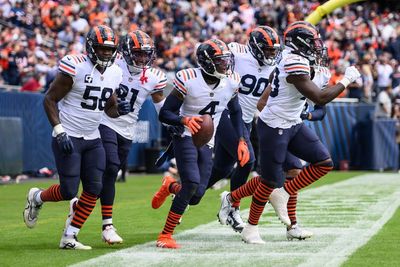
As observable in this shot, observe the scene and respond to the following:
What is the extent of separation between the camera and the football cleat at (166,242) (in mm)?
7469

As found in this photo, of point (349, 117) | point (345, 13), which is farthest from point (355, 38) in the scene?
point (349, 117)

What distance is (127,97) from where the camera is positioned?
8.20m

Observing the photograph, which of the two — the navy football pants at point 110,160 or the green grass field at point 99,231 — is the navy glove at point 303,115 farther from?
the navy football pants at point 110,160

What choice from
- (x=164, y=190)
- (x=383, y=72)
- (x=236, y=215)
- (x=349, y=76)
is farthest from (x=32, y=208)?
(x=383, y=72)

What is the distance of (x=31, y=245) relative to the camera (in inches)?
306

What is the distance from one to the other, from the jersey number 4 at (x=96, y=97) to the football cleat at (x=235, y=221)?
174 cm

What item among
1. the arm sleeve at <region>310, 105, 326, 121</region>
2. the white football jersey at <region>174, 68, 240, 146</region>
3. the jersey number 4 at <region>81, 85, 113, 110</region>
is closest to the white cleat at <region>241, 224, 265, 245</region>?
the white football jersey at <region>174, 68, 240, 146</region>

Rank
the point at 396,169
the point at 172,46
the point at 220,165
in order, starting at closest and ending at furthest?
the point at 220,165 < the point at 396,169 < the point at 172,46

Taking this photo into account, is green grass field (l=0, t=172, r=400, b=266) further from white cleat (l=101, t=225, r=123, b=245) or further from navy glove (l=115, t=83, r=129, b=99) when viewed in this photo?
navy glove (l=115, t=83, r=129, b=99)

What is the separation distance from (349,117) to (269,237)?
13022 millimetres

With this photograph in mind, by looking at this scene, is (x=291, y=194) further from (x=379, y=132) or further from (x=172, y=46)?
(x=172, y=46)

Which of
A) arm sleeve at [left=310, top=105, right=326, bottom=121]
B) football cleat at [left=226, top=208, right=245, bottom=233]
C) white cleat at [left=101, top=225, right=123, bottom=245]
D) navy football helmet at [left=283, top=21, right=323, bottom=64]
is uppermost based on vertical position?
navy football helmet at [left=283, top=21, right=323, bottom=64]

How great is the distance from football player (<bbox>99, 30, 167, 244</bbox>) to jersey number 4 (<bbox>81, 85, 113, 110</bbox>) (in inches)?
17.4

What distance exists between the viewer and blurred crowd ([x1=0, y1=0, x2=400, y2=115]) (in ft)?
65.6
